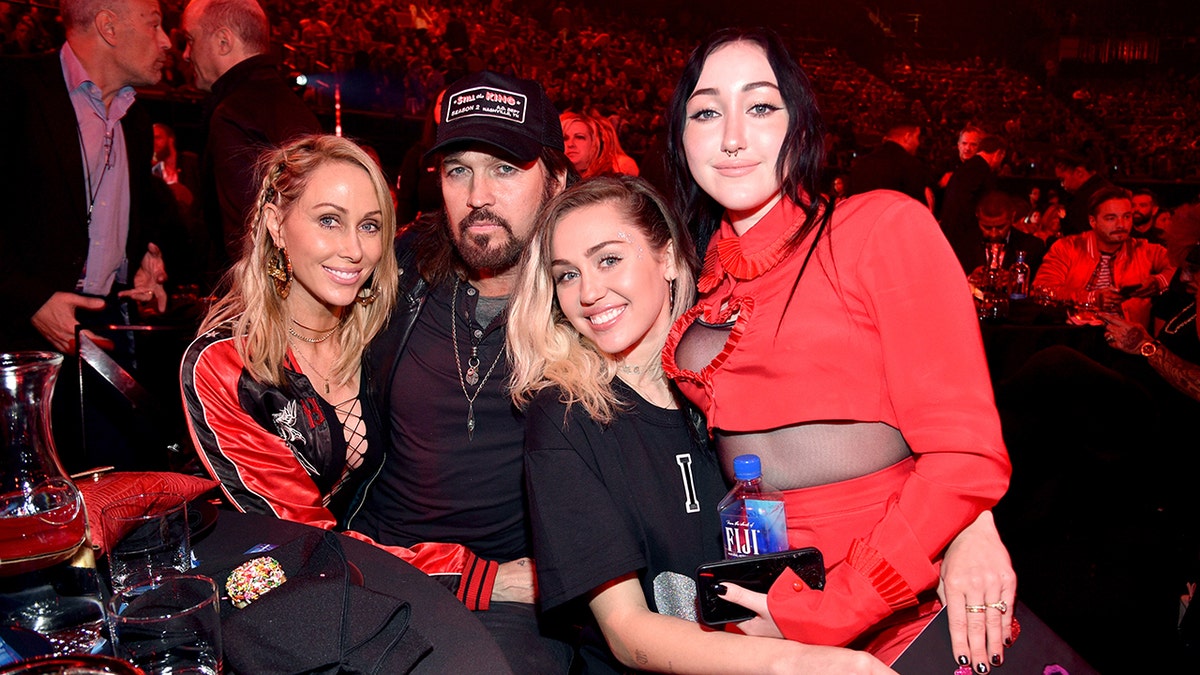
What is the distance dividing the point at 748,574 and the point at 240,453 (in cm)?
117

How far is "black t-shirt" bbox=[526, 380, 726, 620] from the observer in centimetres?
150

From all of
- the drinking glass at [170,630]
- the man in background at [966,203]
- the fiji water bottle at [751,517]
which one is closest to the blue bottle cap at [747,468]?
the fiji water bottle at [751,517]

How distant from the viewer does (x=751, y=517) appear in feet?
4.56

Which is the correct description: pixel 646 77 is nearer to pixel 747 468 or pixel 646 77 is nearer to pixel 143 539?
pixel 747 468

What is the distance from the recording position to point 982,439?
1.29 meters

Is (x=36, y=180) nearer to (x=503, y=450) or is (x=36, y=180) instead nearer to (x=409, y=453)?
(x=409, y=453)

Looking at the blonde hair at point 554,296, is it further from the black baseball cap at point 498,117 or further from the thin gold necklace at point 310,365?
the thin gold necklace at point 310,365

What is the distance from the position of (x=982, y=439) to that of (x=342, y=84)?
307 inches

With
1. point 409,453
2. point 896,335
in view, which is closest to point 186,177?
point 409,453

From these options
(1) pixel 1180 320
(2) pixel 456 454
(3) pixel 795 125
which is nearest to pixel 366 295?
(2) pixel 456 454

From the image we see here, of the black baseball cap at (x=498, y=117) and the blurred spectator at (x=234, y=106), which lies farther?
the blurred spectator at (x=234, y=106)

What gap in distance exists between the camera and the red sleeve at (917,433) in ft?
4.21

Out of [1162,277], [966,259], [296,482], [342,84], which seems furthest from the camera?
[342,84]

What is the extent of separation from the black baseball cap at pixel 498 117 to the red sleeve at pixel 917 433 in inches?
45.8
